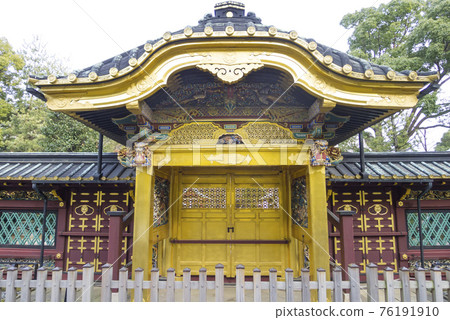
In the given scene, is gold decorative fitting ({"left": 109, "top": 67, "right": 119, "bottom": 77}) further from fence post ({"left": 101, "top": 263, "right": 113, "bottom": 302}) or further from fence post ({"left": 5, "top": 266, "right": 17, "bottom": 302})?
fence post ({"left": 5, "top": 266, "right": 17, "bottom": 302})

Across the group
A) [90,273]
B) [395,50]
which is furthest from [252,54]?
[395,50]

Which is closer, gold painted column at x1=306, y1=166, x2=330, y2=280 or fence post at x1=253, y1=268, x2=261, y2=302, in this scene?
fence post at x1=253, y1=268, x2=261, y2=302

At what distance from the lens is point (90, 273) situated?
3.39 metres

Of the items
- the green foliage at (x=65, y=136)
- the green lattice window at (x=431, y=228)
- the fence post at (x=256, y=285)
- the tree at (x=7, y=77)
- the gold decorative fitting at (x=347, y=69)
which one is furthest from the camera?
the tree at (x=7, y=77)

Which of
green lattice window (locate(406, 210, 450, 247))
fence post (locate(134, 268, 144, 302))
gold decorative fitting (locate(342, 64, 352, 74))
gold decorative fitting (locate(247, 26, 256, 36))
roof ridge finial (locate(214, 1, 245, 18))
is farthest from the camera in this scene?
green lattice window (locate(406, 210, 450, 247))

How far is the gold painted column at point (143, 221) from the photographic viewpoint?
4660mm

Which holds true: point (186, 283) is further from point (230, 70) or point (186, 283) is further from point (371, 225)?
point (371, 225)

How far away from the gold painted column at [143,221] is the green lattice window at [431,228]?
592 centimetres

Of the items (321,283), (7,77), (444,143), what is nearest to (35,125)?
(7,77)

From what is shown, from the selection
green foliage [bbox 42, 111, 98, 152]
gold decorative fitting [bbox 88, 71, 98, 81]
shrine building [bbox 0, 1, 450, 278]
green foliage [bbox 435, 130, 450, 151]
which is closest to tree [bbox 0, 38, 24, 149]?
green foliage [bbox 42, 111, 98, 152]

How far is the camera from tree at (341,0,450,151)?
14.9 metres

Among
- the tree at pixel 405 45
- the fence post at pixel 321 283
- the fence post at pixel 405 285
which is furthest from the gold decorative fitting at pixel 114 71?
the tree at pixel 405 45

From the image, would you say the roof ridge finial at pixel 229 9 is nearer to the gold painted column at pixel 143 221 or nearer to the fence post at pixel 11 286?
the gold painted column at pixel 143 221

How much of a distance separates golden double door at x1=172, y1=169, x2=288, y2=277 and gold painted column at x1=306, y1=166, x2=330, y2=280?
5.29ft
